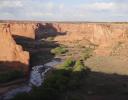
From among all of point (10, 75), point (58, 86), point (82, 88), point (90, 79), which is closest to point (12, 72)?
point (10, 75)

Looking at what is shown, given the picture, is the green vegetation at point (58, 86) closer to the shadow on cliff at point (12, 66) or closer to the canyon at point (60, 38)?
the shadow on cliff at point (12, 66)

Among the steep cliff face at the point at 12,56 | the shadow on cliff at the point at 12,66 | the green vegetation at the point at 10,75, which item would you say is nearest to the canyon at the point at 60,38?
the steep cliff face at the point at 12,56

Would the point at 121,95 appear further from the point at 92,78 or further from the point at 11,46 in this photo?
the point at 11,46

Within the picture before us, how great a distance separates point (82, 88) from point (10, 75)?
727cm

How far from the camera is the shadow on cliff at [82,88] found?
28.6 meters

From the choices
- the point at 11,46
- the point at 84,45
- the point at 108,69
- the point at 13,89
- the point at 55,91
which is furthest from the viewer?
the point at 84,45

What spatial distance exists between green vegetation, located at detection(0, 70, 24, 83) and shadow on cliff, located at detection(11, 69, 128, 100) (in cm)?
383

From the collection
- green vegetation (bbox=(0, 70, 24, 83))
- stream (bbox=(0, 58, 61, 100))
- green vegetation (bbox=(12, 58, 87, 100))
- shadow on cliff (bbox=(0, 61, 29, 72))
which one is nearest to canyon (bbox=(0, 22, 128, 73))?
shadow on cliff (bbox=(0, 61, 29, 72))

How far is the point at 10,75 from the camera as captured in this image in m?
36.4

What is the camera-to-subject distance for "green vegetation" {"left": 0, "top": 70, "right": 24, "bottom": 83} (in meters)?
36.0

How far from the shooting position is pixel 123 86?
3419 cm

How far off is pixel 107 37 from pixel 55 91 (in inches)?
1365

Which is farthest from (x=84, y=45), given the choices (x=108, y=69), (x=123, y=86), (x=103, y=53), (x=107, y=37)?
(x=123, y=86)

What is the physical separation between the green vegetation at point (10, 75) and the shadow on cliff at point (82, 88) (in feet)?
12.6
